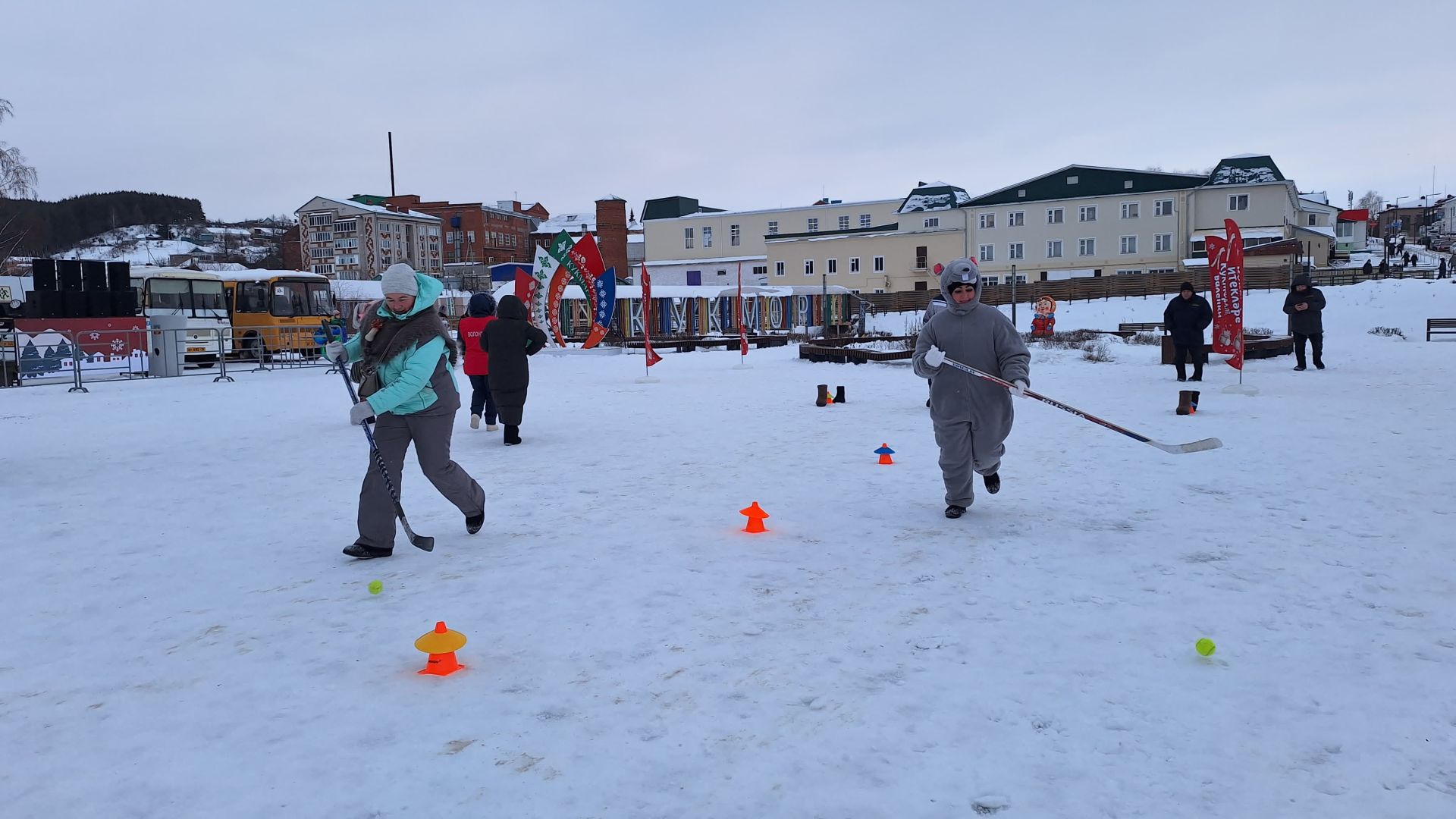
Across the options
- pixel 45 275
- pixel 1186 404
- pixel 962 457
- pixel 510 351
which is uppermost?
pixel 45 275

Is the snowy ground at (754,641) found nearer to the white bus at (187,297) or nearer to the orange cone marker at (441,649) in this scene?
the orange cone marker at (441,649)

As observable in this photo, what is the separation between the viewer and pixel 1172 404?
12547 millimetres

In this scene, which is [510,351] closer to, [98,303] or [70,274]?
[98,303]

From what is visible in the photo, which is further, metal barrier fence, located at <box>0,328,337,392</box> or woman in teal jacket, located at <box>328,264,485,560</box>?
metal barrier fence, located at <box>0,328,337,392</box>

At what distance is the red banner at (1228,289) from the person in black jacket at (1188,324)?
23 cm

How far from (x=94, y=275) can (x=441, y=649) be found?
2575 centimetres

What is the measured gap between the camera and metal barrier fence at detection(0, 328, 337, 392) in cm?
1950

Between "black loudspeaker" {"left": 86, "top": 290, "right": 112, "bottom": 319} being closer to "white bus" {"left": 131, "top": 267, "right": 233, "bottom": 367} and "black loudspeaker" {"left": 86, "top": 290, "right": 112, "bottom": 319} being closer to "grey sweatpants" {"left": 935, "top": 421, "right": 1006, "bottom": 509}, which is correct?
"white bus" {"left": 131, "top": 267, "right": 233, "bottom": 367}

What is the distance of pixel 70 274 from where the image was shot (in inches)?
926

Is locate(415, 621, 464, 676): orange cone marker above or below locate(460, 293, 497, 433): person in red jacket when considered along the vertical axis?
below

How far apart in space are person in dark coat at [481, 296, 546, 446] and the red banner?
34.5 ft

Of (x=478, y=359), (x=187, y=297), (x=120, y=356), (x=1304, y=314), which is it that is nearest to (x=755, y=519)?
(x=478, y=359)

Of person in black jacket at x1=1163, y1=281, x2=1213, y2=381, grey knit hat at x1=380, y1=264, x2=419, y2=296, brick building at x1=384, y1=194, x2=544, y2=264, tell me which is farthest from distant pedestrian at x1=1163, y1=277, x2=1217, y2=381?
brick building at x1=384, y1=194, x2=544, y2=264

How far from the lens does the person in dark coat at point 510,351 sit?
33.3 feet
